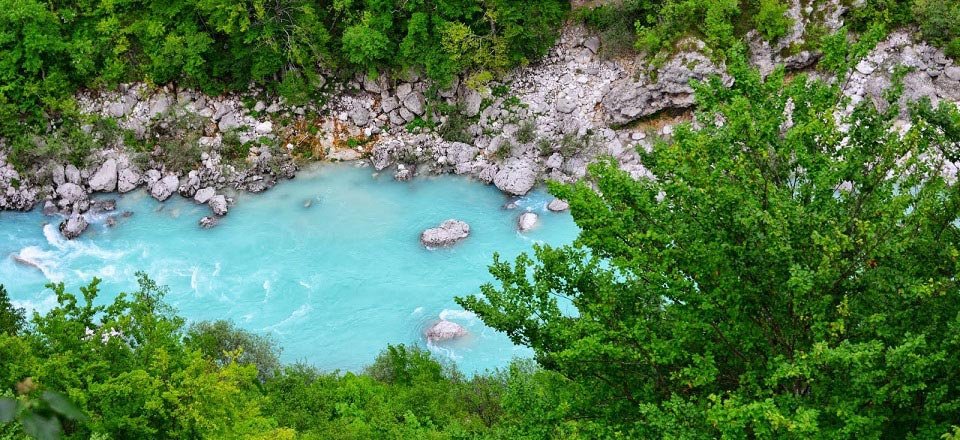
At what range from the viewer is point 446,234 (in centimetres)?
2645

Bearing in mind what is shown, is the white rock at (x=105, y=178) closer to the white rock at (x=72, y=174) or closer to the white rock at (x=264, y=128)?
the white rock at (x=72, y=174)

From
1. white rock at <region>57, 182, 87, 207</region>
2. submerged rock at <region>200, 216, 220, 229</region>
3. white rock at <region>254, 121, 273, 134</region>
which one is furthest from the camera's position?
white rock at <region>254, 121, 273, 134</region>

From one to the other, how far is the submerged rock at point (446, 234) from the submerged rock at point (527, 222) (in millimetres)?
1641

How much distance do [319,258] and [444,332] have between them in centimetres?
520

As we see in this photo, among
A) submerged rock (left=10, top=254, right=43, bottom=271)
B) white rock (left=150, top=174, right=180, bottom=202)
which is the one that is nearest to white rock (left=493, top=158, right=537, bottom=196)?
white rock (left=150, top=174, right=180, bottom=202)

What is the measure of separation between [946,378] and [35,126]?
2808 cm

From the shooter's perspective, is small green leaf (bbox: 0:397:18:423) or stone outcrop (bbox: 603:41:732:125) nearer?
small green leaf (bbox: 0:397:18:423)

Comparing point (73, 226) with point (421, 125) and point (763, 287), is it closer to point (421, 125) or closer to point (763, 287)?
point (421, 125)

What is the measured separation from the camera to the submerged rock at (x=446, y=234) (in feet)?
86.4

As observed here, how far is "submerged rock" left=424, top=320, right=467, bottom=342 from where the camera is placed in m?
23.4

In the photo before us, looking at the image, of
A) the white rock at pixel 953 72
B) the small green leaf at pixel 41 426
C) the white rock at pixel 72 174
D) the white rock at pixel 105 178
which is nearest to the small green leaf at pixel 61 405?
the small green leaf at pixel 41 426

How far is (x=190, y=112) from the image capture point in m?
29.7

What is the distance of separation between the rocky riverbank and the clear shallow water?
728 millimetres

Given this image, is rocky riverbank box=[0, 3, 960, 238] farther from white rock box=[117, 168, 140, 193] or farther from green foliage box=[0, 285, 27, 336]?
green foliage box=[0, 285, 27, 336]
